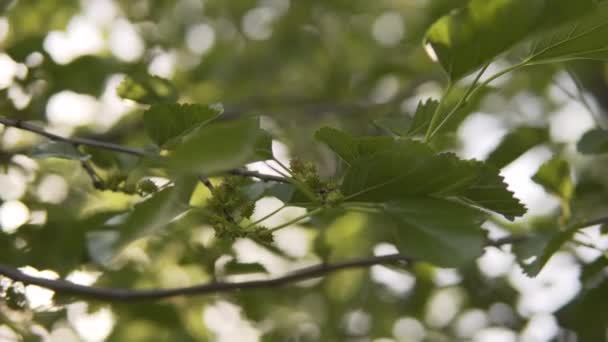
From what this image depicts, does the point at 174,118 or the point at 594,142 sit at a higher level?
the point at 594,142

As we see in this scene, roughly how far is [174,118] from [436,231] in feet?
0.99

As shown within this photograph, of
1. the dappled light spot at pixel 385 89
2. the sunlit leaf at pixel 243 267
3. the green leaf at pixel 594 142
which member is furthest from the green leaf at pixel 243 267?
the dappled light spot at pixel 385 89

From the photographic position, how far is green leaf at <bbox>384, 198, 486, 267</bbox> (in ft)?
2.04

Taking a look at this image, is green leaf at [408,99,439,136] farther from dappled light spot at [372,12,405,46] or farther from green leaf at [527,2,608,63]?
dappled light spot at [372,12,405,46]

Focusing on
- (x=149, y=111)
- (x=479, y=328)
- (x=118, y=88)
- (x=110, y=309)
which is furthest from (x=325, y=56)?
(x=149, y=111)

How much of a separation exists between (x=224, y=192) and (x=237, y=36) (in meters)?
1.66

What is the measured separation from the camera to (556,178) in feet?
3.46

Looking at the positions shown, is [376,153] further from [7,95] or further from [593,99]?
[593,99]

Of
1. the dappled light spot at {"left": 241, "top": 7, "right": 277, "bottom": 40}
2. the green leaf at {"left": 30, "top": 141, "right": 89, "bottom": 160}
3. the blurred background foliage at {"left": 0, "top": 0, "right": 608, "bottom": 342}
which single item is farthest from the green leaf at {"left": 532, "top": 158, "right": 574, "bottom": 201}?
the dappled light spot at {"left": 241, "top": 7, "right": 277, "bottom": 40}

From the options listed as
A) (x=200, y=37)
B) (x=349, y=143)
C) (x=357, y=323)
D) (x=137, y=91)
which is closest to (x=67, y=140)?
(x=137, y=91)

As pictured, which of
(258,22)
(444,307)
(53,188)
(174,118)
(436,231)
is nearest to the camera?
(436,231)

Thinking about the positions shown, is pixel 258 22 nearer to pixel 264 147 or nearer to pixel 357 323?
pixel 357 323

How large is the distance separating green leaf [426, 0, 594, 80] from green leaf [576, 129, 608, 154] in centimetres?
34

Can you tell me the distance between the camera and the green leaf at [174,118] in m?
0.72
